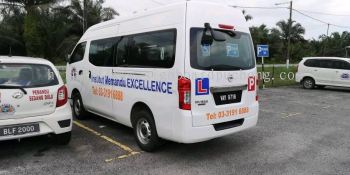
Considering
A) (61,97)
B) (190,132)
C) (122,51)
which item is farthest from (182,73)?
(61,97)

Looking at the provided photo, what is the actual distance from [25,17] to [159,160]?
31.8 m

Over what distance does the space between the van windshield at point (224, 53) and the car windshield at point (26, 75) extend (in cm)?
235

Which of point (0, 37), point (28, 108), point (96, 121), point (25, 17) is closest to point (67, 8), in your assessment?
point (25, 17)

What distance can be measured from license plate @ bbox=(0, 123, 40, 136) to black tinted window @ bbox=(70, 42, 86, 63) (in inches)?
115

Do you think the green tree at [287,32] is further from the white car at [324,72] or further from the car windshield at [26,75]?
the car windshield at [26,75]

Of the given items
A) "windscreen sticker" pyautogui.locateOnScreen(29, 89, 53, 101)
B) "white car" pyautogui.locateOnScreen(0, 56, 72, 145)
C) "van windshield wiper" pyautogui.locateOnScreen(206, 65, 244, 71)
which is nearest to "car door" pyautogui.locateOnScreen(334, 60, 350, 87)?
"van windshield wiper" pyautogui.locateOnScreen(206, 65, 244, 71)

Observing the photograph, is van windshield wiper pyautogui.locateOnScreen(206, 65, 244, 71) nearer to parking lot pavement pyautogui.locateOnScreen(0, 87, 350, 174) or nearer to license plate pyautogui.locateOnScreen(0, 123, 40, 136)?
parking lot pavement pyautogui.locateOnScreen(0, 87, 350, 174)

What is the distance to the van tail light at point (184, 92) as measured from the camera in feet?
15.2

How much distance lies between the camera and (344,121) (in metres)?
8.34

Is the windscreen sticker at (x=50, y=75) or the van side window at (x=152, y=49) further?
the windscreen sticker at (x=50, y=75)

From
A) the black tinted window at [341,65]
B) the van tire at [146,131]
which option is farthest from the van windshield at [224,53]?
the black tinted window at [341,65]

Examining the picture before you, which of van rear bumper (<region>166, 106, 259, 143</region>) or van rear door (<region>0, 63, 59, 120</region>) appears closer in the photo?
van rear bumper (<region>166, 106, 259, 143</region>)

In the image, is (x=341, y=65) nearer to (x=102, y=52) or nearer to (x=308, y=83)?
(x=308, y=83)

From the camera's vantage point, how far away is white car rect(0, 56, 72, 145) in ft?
15.8
